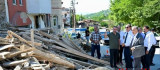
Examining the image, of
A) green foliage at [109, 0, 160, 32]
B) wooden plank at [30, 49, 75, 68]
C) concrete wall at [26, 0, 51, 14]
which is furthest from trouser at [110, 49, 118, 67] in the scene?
concrete wall at [26, 0, 51, 14]

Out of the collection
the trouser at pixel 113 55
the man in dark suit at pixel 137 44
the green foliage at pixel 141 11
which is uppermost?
the green foliage at pixel 141 11

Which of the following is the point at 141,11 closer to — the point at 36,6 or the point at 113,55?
the point at 36,6

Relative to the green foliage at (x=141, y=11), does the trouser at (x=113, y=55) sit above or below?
below

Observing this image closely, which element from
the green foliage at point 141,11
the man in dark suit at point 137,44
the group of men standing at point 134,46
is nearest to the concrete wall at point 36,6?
the green foliage at point 141,11

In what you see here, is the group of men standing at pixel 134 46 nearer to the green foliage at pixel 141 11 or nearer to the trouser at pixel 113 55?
the trouser at pixel 113 55

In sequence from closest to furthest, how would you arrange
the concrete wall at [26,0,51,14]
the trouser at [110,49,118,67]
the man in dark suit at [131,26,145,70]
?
the man in dark suit at [131,26,145,70]
the trouser at [110,49,118,67]
the concrete wall at [26,0,51,14]

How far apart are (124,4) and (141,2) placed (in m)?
3.08

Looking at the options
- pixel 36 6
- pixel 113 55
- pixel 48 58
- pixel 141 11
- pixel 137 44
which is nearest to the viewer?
pixel 48 58

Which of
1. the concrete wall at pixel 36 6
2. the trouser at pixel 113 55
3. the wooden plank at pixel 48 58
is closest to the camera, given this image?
the wooden plank at pixel 48 58

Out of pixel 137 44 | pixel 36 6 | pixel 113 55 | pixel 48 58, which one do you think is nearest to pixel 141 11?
pixel 36 6

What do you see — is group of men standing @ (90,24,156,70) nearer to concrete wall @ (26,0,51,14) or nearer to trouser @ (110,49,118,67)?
trouser @ (110,49,118,67)

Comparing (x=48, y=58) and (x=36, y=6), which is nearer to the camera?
(x=48, y=58)

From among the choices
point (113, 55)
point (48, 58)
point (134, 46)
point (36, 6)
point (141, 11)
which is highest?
point (36, 6)

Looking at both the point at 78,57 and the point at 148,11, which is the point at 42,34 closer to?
the point at 78,57
